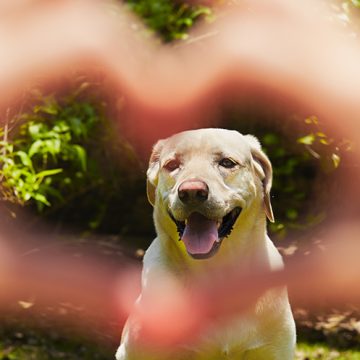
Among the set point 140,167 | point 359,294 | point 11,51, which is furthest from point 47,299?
point 359,294

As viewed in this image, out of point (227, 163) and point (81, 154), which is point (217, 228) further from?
point (81, 154)

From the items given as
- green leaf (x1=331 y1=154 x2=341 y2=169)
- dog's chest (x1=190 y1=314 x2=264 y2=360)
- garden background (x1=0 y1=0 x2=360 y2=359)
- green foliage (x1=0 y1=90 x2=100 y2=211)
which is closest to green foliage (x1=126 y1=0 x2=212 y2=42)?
garden background (x1=0 y1=0 x2=360 y2=359)

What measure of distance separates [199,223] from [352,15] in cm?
188

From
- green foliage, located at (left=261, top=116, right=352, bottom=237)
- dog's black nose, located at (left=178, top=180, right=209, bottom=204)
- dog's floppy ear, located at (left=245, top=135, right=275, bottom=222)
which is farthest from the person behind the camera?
green foliage, located at (left=261, top=116, right=352, bottom=237)

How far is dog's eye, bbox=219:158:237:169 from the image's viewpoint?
137 inches

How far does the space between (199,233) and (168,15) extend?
2.66 metres

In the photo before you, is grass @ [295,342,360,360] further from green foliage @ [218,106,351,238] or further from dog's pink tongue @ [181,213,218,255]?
dog's pink tongue @ [181,213,218,255]

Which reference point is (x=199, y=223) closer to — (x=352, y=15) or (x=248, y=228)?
(x=248, y=228)

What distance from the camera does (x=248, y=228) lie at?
361 cm

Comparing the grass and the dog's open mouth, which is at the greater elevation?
the dog's open mouth

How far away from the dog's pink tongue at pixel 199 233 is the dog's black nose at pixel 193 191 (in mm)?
125

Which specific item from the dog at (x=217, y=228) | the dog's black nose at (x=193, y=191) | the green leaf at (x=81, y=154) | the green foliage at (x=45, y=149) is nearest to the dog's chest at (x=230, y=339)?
the dog at (x=217, y=228)

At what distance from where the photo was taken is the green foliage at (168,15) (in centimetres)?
559

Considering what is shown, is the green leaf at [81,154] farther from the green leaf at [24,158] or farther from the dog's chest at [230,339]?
the dog's chest at [230,339]
